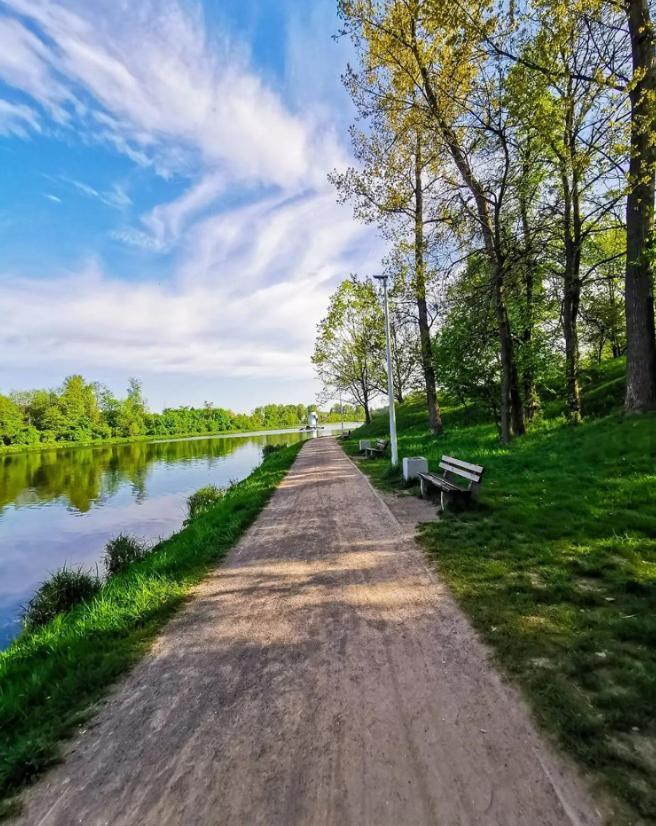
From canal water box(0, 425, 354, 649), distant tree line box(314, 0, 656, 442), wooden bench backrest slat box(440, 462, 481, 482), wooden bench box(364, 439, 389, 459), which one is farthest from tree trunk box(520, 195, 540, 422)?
canal water box(0, 425, 354, 649)

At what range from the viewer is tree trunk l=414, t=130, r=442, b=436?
1466 cm

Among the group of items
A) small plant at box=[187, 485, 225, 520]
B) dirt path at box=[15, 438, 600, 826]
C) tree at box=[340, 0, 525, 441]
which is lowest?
small plant at box=[187, 485, 225, 520]

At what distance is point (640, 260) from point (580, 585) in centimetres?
825

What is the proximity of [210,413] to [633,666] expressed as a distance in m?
126

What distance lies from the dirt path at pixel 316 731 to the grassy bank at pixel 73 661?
0.71ft

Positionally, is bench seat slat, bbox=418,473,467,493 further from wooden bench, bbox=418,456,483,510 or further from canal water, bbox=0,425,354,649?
canal water, bbox=0,425,354,649

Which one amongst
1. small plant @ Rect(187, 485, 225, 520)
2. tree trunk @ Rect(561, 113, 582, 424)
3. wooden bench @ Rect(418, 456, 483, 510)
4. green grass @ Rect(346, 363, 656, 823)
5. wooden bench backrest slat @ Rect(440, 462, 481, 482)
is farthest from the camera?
small plant @ Rect(187, 485, 225, 520)

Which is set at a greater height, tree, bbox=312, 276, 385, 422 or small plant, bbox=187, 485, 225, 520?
tree, bbox=312, 276, 385, 422

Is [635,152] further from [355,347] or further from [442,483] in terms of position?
[355,347]

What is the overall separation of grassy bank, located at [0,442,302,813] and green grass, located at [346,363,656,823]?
332 centimetres

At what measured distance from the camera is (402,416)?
2973 centimetres

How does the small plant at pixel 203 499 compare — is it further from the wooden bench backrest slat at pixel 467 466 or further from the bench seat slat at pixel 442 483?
the wooden bench backrest slat at pixel 467 466

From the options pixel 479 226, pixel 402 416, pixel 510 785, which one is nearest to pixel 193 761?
pixel 510 785

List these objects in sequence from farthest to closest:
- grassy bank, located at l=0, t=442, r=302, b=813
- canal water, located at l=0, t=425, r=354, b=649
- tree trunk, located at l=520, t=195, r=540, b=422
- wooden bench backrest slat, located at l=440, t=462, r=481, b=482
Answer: tree trunk, located at l=520, t=195, r=540, b=422, canal water, located at l=0, t=425, r=354, b=649, wooden bench backrest slat, located at l=440, t=462, r=481, b=482, grassy bank, located at l=0, t=442, r=302, b=813
